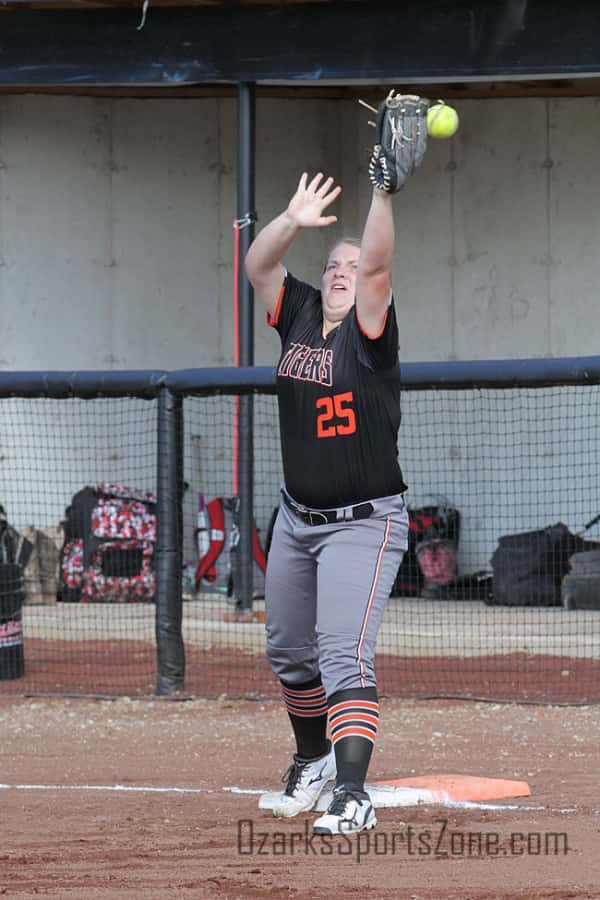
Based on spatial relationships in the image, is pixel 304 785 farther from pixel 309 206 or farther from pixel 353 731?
pixel 309 206

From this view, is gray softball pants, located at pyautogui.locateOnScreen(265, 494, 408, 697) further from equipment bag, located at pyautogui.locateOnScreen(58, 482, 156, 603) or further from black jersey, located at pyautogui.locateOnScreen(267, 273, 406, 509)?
equipment bag, located at pyautogui.locateOnScreen(58, 482, 156, 603)

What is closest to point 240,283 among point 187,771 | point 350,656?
point 187,771

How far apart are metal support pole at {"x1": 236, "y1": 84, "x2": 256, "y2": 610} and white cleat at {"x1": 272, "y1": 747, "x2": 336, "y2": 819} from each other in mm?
4318

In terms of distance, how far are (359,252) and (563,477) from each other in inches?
290

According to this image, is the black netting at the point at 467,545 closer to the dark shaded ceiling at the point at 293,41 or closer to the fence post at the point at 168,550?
the fence post at the point at 168,550

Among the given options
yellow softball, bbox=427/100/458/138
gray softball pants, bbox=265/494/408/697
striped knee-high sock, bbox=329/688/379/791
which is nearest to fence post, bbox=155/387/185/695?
gray softball pants, bbox=265/494/408/697

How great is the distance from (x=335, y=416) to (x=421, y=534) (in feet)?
23.7

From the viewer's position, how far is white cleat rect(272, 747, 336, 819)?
468cm

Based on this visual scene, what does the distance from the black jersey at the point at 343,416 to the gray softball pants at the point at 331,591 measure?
0.36ft

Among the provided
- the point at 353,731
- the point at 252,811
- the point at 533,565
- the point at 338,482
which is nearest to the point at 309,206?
the point at 338,482

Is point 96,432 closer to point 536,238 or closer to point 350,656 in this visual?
point 536,238

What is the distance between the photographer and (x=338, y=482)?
4.42 metres

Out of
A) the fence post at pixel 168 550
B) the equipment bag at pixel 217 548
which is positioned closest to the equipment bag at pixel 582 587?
the equipment bag at pixel 217 548

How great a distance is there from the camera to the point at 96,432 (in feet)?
40.3
